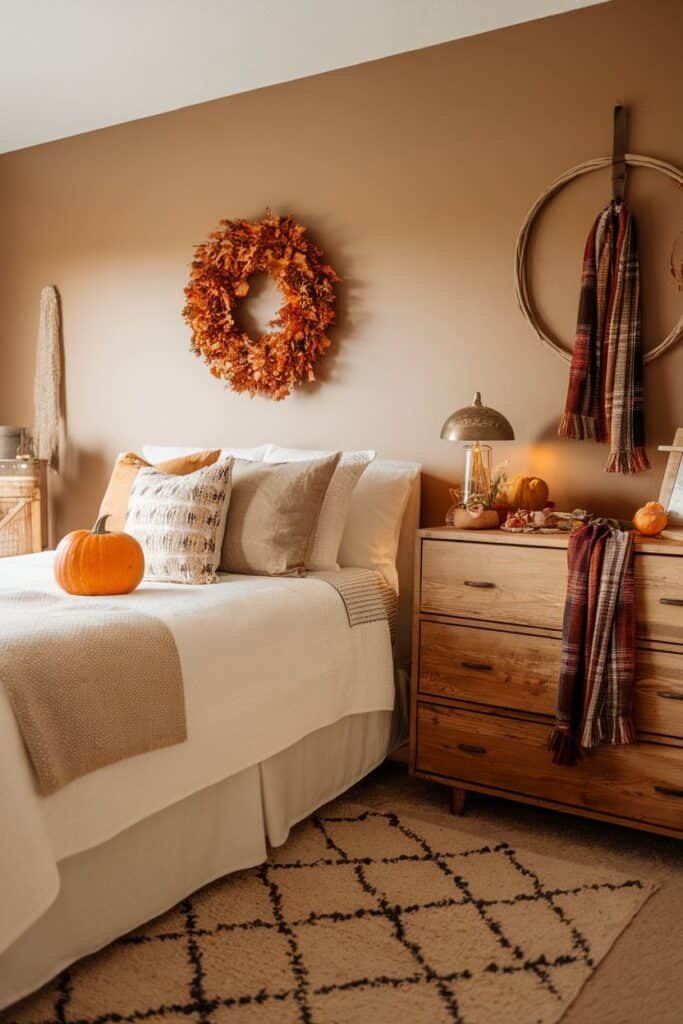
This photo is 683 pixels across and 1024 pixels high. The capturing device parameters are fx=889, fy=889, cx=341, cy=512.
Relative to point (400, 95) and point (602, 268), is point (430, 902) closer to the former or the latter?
point (602, 268)

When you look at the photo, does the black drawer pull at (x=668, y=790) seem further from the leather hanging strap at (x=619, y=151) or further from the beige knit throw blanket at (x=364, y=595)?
the leather hanging strap at (x=619, y=151)

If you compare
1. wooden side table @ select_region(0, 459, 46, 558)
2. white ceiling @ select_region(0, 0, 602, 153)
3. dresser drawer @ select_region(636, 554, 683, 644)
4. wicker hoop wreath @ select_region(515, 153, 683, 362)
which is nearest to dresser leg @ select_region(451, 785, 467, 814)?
dresser drawer @ select_region(636, 554, 683, 644)

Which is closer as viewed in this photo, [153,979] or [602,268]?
[153,979]

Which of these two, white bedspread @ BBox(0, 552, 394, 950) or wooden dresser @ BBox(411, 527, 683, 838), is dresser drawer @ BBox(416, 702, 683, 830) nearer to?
wooden dresser @ BBox(411, 527, 683, 838)

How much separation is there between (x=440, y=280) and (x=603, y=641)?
5.12 ft

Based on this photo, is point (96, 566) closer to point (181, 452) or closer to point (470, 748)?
point (470, 748)

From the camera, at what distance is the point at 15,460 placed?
4.13 meters

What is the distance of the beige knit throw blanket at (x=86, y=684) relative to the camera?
5.74ft

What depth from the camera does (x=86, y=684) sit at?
188 cm

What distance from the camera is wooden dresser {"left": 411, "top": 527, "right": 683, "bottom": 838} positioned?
239 centimetres

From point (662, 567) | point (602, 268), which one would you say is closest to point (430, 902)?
point (662, 567)

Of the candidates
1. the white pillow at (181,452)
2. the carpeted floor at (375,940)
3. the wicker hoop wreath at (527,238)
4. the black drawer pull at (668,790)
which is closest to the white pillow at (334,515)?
the white pillow at (181,452)

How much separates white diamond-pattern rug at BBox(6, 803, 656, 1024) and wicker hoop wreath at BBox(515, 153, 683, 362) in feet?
5.33

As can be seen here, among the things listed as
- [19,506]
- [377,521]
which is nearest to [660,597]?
[377,521]
